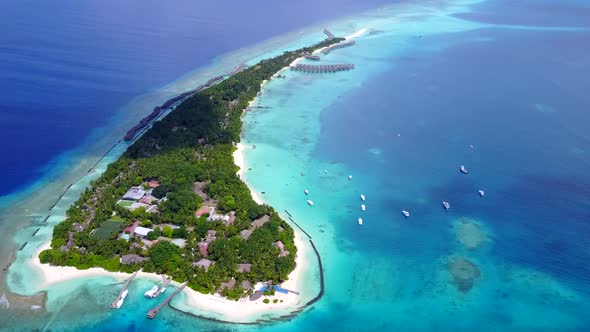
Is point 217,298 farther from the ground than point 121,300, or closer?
closer

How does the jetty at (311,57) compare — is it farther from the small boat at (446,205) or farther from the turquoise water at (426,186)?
the small boat at (446,205)

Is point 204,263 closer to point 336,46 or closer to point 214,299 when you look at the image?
point 214,299

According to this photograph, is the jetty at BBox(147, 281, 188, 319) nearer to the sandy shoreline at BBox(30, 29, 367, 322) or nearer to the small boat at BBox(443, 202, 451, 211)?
the sandy shoreline at BBox(30, 29, 367, 322)

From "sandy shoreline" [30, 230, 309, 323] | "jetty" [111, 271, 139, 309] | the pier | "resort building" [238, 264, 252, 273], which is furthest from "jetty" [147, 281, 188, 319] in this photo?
the pier

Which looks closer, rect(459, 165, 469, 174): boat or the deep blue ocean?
rect(459, 165, 469, 174): boat

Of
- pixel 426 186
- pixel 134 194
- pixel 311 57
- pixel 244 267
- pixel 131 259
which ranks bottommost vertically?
pixel 426 186

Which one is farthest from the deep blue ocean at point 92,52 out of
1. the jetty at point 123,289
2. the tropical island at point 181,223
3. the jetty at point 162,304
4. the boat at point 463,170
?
the boat at point 463,170

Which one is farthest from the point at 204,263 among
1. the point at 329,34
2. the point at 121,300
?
the point at 329,34
